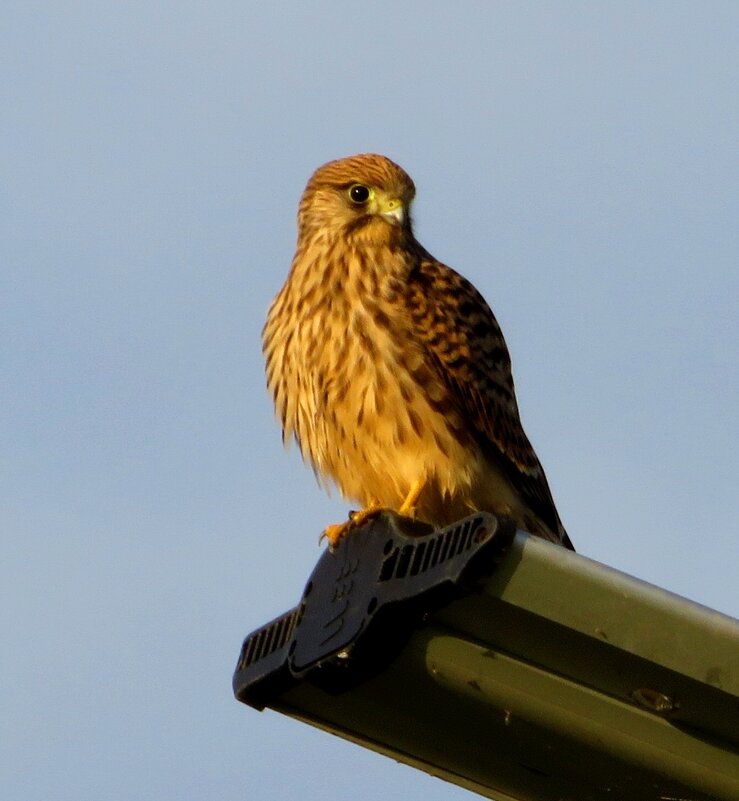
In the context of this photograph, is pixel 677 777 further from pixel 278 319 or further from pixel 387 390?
pixel 278 319

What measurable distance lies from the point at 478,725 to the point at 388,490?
9.85 feet

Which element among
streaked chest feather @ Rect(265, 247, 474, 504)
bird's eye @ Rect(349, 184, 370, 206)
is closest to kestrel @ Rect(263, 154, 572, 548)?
streaked chest feather @ Rect(265, 247, 474, 504)

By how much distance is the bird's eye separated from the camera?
23.2ft

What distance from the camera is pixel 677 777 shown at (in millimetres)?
3018

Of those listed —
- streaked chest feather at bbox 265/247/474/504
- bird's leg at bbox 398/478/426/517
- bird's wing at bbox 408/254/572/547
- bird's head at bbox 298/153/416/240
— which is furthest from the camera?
bird's head at bbox 298/153/416/240

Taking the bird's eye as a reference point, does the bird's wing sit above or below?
below

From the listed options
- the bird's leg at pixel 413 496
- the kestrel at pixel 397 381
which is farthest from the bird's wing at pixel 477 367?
the bird's leg at pixel 413 496

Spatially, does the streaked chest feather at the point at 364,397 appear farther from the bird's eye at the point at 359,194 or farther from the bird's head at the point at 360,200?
the bird's eye at the point at 359,194

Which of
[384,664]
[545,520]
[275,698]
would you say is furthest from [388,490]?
[384,664]

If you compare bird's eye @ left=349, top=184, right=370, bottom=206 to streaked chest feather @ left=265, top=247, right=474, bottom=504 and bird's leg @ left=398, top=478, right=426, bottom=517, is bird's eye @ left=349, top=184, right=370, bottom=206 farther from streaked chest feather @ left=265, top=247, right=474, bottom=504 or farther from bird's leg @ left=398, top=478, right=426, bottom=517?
bird's leg @ left=398, top=478, right=426, bottom=517

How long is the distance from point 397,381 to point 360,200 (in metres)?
1.23

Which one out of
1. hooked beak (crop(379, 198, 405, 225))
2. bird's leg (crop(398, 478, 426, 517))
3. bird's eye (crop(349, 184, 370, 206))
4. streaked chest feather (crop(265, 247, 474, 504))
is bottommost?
bird's leg (crop(398, 478, 426, 517))

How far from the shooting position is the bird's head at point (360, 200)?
272 inches

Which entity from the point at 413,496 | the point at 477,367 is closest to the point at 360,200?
the point at 477,367
